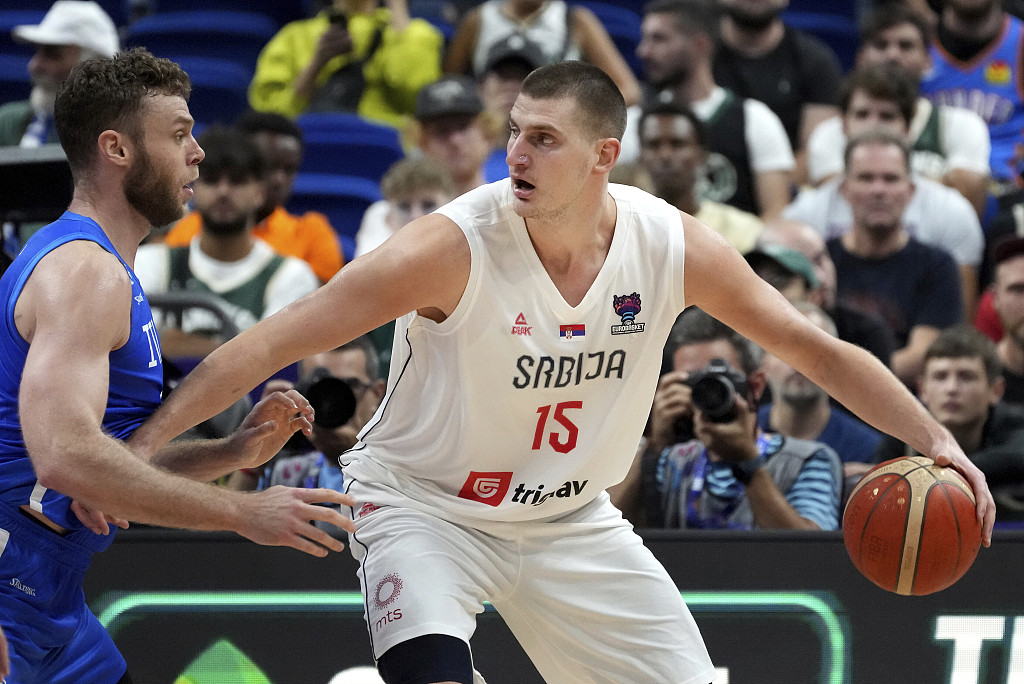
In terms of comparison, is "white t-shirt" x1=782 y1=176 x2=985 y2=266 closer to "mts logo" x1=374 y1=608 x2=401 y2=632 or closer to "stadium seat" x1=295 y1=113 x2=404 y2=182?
"stadium seat" x1=295 y1=113 x2=404 y2=182

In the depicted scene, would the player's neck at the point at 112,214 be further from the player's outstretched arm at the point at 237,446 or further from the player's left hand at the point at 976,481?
Answer: the player's left hand at the point at 976,481

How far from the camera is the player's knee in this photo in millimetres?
3068

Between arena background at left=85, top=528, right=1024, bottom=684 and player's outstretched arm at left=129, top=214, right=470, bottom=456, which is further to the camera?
arena background at left=85, top=528, right=1024, bottom=684

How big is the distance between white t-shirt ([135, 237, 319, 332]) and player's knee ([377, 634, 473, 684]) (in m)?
3.35

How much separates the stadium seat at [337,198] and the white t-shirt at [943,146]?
9.38ft

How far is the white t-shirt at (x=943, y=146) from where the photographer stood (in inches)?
296

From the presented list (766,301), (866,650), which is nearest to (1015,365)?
(866,650)

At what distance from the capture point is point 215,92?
9.41 m

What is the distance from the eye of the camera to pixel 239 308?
20.5 feet

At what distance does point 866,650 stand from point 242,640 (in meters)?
2.05

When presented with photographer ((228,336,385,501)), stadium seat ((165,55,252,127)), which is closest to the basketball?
photographer ((228,336,385,501))

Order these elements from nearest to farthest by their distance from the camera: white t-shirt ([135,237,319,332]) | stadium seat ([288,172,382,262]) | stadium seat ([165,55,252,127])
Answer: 1. white t-shirt ([135,237,319,332])
2. stadium seat ([288,172,382,262])
3. stadium seat ([165,55,252,127])

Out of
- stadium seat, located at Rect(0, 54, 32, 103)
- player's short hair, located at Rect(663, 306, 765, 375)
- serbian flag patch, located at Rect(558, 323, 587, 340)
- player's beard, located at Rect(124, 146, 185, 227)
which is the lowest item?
player's short hair, located at Rect(663, 306, 765, 375)

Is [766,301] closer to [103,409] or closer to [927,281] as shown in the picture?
[103,409]
